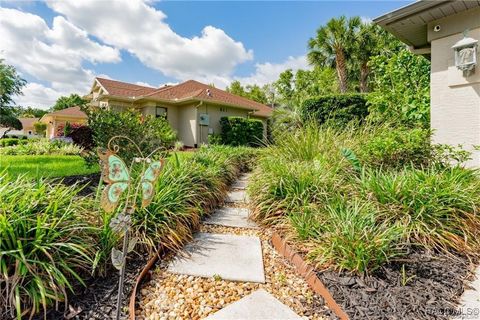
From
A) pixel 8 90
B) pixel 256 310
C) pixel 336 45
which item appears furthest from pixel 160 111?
pixel 8 90

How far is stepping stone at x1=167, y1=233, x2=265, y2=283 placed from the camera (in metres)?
2.22

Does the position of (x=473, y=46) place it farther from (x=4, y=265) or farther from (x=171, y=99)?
(x=171, y=99)

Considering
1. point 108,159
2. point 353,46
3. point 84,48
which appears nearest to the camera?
point 108,159

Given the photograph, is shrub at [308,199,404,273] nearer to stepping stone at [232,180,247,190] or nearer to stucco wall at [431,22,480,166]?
stucco wall at [431,22,480,166]

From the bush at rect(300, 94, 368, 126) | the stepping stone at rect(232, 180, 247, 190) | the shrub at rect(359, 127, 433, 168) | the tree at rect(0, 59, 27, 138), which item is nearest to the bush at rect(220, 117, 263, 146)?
the bush at rect(300, 94, 368, 126)

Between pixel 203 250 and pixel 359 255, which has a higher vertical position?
pixel 359 255

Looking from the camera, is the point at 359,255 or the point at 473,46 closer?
the point at 359,255

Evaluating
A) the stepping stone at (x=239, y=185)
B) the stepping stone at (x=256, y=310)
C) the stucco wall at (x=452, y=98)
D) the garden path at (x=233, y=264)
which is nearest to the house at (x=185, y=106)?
the stepping stone at (x=239, y=185)

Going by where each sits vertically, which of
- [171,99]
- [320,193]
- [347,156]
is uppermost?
[171,99]

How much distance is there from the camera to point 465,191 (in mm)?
2824

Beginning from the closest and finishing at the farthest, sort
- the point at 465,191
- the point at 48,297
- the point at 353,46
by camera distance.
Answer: the point at 48,297 → the point at 465,191 → the point at 353,46

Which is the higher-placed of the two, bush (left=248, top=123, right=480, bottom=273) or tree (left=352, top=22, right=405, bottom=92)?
tree (left=352, top=22, right=405, bottom=92)

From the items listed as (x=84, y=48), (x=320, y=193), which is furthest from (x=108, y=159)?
(x=84, y=48)

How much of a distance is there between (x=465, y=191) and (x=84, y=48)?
11.0 meters
